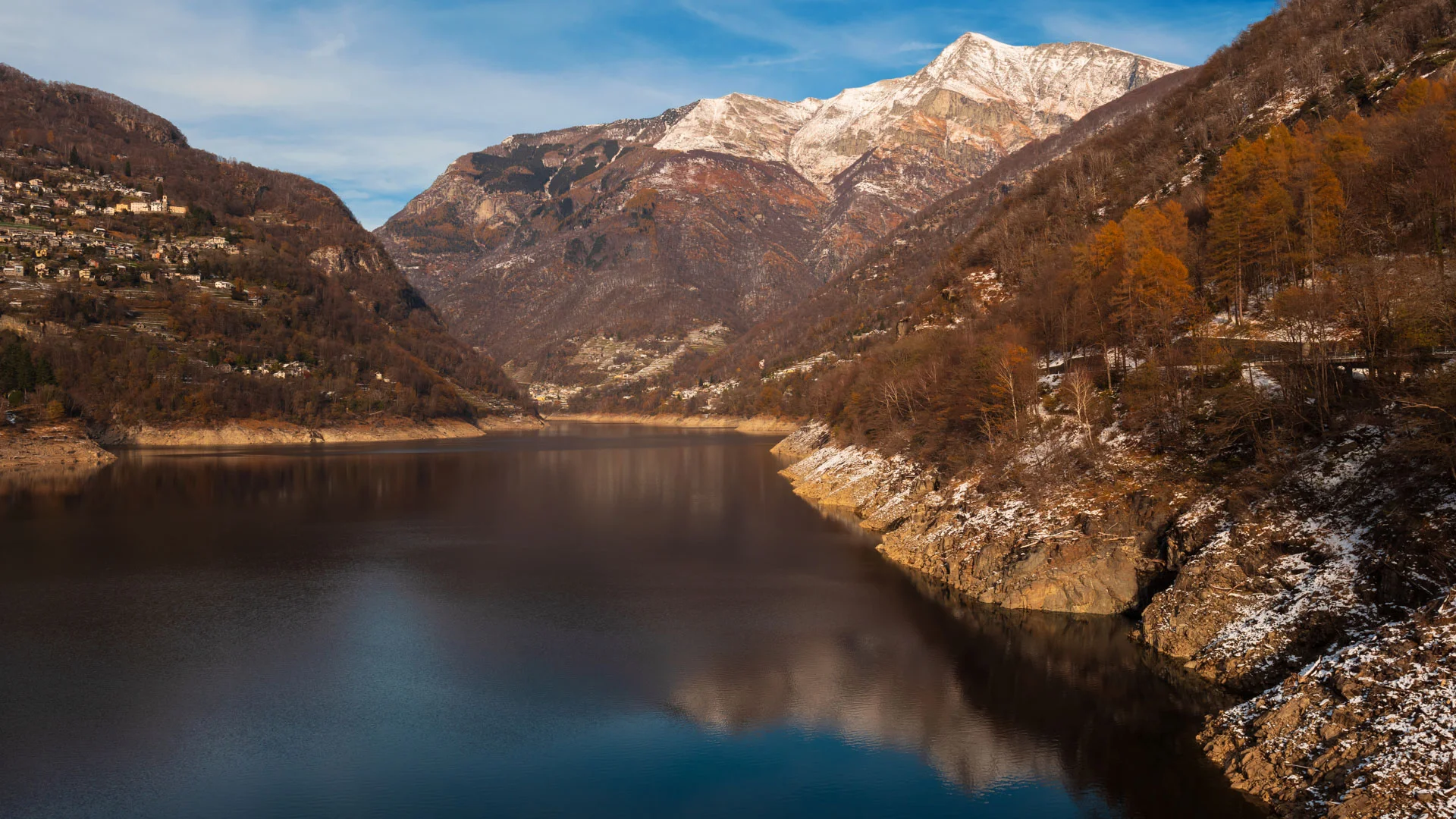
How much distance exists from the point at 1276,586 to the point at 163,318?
163 metres

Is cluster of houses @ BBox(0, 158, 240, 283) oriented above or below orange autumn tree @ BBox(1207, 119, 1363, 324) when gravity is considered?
above

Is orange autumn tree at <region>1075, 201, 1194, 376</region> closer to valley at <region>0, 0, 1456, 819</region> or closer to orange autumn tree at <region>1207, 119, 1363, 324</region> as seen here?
valley at <region>0, 0, 1456, 819</region>

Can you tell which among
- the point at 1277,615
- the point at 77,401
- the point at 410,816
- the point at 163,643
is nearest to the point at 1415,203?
A: the point at 1277,615

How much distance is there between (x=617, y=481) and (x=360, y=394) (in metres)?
88.7

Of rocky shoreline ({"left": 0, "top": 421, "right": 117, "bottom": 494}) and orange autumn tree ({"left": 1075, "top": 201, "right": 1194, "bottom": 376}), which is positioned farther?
rocky shoreline ({"left": 0, "top": 421, "right": 117, "bottom": 494})

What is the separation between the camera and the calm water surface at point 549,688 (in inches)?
794

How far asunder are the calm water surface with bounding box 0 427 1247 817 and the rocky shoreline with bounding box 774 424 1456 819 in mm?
1809

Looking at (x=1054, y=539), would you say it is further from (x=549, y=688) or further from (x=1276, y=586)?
(x=549, y=688)

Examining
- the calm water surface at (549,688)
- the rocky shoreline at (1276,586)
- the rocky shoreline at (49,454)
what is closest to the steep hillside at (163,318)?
the rocky shoreline at (49,454)

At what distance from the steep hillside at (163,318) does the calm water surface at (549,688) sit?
267 ft

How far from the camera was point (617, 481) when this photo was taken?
91.4 m

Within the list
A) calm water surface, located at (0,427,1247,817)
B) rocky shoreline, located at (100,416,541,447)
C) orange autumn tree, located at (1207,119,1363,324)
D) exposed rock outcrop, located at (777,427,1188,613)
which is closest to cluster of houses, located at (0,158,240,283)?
rocky shoreline, located at (100,416,541,447)

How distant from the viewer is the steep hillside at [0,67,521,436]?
11956cm

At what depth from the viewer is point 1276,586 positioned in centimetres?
2592
